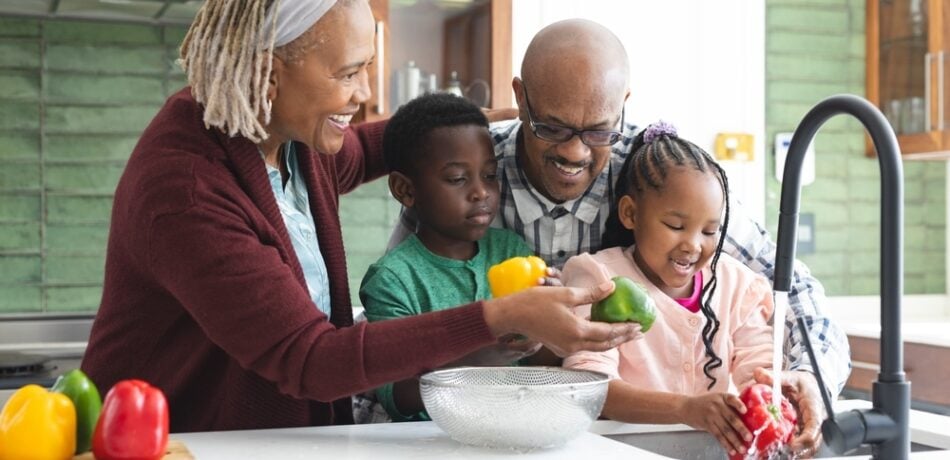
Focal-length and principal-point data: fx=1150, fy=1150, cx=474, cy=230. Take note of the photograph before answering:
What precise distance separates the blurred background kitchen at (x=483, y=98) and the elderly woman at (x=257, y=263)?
1600 millimetres

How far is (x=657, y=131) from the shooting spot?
197 cm

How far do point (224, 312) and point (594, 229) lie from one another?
799mm

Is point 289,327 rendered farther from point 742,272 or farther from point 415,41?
point 415,41

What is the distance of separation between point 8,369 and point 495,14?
5.80ft

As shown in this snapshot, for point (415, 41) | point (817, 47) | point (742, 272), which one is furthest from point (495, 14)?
point (742, 272)

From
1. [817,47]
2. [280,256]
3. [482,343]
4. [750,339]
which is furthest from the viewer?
[817,47]

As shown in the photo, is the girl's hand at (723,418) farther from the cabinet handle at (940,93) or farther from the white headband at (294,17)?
the cabinet handle at (940,93)

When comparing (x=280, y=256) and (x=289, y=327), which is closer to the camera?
(x=289, y=327)

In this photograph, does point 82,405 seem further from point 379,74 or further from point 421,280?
point 379,74

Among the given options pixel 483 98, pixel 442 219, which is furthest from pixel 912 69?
pixel 442 219

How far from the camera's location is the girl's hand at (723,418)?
150cm

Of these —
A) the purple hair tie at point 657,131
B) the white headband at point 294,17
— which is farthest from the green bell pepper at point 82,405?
the purple hair tie at point 657,131

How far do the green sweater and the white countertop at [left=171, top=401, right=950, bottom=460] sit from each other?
0.27 meters

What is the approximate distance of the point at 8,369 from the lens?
2957 mm
